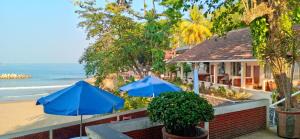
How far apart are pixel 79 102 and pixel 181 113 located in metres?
2.49

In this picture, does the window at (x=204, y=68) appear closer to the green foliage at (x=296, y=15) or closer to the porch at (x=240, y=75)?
the porch at (x=240, y=75)

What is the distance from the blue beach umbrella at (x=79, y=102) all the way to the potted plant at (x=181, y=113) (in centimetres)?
144

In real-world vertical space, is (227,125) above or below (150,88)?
below

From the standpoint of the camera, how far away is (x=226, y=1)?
32.6 ft

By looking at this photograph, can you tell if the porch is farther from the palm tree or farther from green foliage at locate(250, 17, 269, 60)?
the palm tree

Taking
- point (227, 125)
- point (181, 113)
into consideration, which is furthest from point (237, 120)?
point (181, 113)

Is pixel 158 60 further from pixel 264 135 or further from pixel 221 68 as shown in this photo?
pixel 264 135

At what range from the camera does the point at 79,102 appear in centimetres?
673

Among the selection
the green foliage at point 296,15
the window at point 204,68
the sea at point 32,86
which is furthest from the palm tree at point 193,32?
the green foliage at point 296,15

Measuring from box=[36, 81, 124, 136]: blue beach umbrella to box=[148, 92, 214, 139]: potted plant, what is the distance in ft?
4.71

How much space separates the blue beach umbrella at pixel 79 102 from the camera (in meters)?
6.67

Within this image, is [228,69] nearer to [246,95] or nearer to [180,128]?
[246,95]

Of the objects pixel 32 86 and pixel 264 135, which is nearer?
pixel 264 135

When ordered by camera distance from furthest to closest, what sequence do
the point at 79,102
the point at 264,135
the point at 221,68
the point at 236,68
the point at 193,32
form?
1. the point at 193,32
2. the point at 221,68
3. the point at 236,68
4. the point at 264,135
5. the point at 79,102
